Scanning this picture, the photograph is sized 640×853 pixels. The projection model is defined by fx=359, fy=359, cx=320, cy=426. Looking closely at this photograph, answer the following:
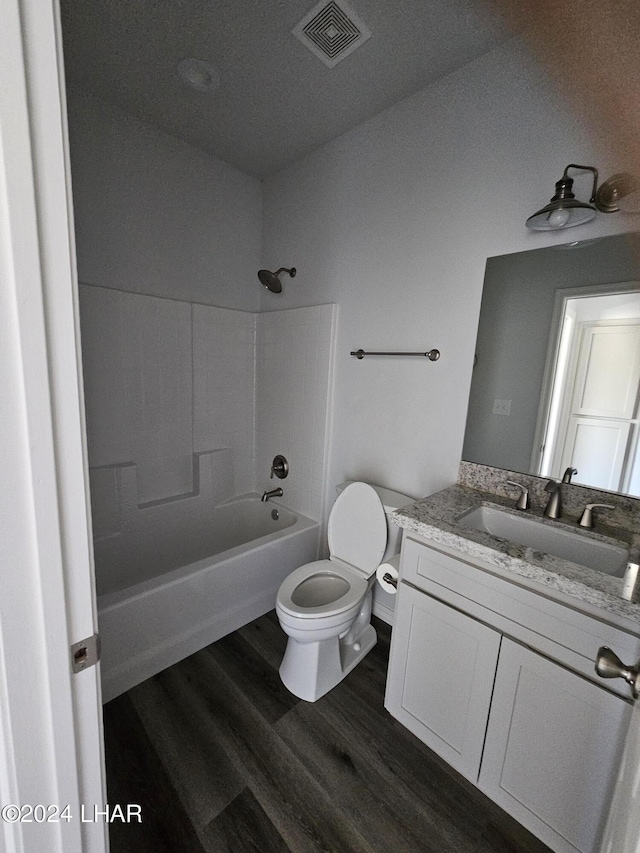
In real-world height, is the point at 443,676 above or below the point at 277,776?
above

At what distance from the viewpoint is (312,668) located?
157 cm

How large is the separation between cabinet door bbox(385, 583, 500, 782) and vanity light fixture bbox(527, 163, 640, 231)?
140 cm

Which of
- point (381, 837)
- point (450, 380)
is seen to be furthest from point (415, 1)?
point (381, 837)

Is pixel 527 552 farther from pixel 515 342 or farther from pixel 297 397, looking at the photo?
pixel 297 397

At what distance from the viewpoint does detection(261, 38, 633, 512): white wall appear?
4.59 ft

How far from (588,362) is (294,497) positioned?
1787 mm

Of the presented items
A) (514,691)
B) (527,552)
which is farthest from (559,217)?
(514,691)

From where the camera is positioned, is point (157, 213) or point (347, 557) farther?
point (157, 213)

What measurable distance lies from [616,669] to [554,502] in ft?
2.68

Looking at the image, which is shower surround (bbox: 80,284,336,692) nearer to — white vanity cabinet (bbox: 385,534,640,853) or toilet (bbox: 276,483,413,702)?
toilet (bbox: 276,483,413,702)

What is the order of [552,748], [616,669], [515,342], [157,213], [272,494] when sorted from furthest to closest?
[272,494] < [157,213] < [515,342] < [552,748] < [616,669]

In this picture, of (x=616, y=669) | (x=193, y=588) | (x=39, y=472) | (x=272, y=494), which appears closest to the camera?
(x=39, y=472)

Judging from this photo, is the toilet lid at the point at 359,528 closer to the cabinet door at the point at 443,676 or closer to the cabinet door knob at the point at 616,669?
the cabinet door at the point at 443,676

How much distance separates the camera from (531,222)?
4.34ft
